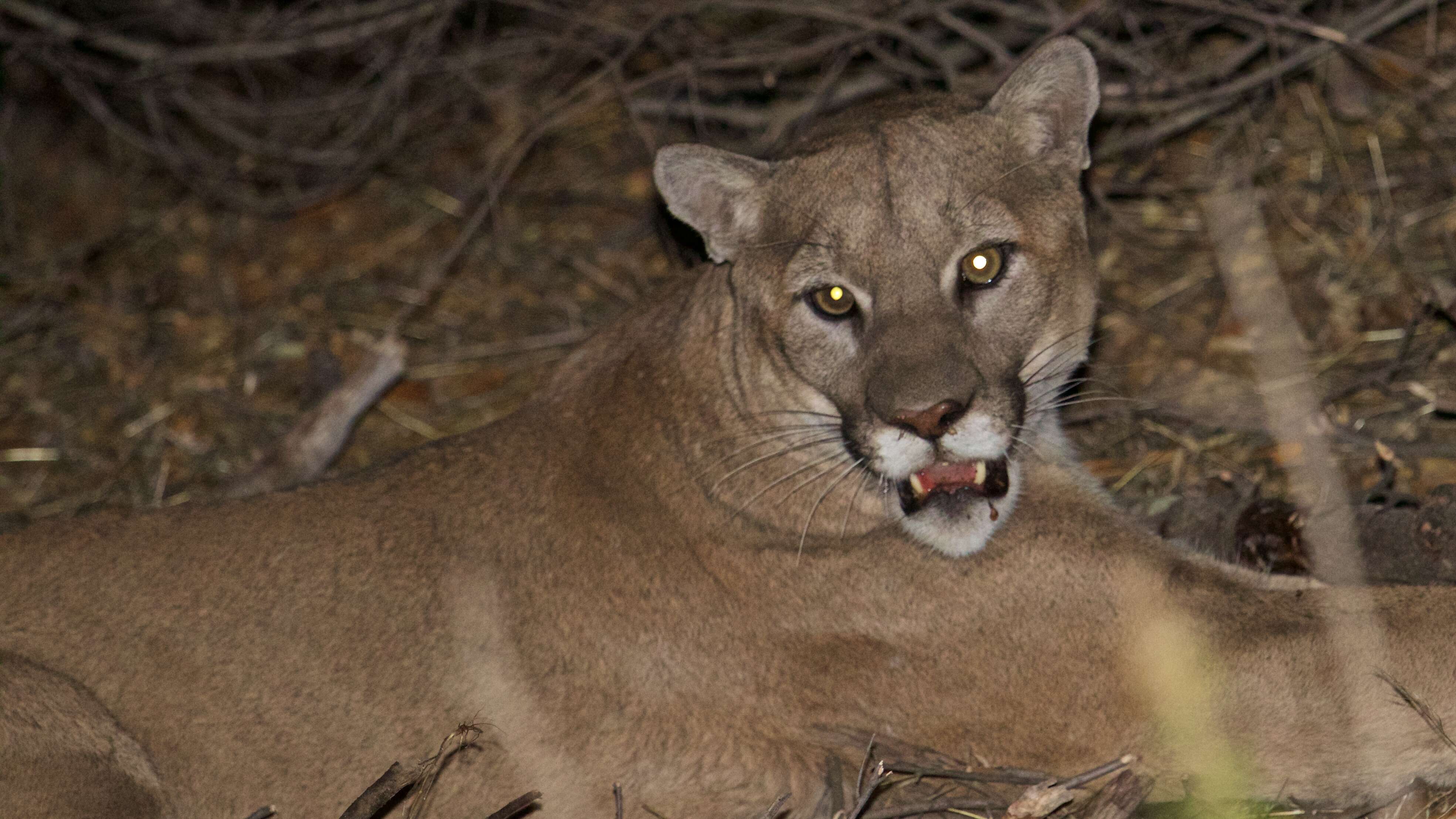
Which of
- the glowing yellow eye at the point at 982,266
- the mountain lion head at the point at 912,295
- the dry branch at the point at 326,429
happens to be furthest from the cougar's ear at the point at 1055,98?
the dry branch at the point at 326,429

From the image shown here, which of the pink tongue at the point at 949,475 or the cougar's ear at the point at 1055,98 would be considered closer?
the pink tongue at the point at 949,475

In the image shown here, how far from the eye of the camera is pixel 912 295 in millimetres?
4242

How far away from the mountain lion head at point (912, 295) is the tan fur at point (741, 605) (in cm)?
1

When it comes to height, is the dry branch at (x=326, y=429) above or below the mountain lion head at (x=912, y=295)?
below

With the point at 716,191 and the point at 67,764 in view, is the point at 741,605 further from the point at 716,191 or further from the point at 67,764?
the point at 67,764

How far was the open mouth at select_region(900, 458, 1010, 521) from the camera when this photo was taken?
4164mm

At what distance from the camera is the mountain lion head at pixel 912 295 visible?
13.6 feet

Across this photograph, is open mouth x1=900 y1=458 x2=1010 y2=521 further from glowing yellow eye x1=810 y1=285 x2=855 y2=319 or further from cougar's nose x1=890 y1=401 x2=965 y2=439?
glowing yellow eye x1=810 y1=285 x2=855 y2=319

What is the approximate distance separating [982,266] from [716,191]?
0.95m

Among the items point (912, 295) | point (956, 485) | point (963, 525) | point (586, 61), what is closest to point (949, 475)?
point (956, 485)

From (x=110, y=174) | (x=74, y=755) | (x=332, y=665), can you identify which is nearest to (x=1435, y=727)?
(x=332, y=665)

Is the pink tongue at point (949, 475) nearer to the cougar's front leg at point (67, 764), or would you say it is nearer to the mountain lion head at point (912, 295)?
the mountain lion head at point (912, 295)

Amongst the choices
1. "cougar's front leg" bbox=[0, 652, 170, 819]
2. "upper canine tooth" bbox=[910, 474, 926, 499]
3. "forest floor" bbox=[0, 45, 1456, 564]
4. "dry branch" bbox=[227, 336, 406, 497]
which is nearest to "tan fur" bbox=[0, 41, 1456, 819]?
"cougar's front leg" bbox=[0, 652, 170, 819]

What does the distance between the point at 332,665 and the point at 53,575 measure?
973 millimetres
